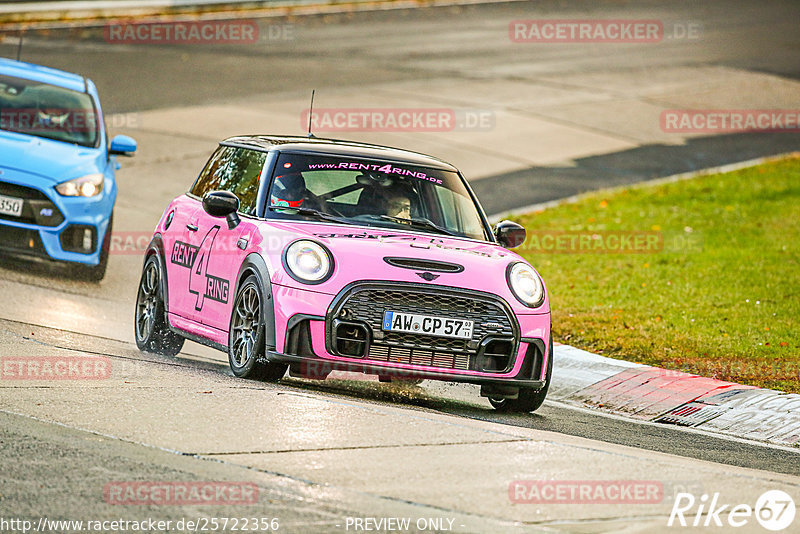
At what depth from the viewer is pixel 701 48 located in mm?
32938

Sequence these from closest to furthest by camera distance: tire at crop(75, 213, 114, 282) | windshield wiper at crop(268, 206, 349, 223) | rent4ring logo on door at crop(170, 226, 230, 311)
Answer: windshield wiper at crop(268, 206, 349, 223)
rent4ring logo on door at crop(170, 226, 230, 311)
tire at crop(75, 213, 114, 282)

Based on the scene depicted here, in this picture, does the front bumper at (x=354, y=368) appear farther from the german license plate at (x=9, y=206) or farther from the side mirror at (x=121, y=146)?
the side mirror at (x=121, y=146)

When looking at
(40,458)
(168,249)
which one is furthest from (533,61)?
(40,458)

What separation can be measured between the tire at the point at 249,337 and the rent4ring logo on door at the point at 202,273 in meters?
0.28

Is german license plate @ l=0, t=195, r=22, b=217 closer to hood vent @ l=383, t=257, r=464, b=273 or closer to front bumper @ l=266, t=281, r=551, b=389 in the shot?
front bumper @ l=266, t=281, r=551, b=389

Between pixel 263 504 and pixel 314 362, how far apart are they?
2.50 meters

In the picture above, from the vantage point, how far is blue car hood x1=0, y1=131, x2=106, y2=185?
39.8 ft

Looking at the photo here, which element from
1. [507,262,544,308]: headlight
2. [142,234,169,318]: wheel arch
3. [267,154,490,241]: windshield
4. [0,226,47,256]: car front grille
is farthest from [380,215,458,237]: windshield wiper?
[0,226,47,256]: car front grille

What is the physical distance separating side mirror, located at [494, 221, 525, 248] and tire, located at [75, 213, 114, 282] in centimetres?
490

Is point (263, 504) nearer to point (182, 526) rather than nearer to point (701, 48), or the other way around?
point (182, 526)

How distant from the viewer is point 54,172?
12242mm

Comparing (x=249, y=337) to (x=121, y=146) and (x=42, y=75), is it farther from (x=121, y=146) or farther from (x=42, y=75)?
(x=42, y=75)

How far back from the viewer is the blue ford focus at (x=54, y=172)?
1205 centimetres

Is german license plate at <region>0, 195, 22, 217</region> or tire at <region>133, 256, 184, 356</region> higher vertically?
german license plate at <region>0, 195, 22, 217</region>
